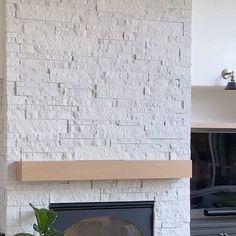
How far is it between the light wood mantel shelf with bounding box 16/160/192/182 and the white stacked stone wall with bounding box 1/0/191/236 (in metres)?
0.08

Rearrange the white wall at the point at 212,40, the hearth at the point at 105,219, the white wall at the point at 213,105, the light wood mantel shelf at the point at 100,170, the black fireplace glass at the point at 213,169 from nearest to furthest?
1. the light wood mantel shelf at the point at 100,170
2. the hearth at the point at 105,219
3. the white wall at the point at 212,40
4. the black fireplace glass at the point at 213,169
5. the white wall at the point at 213,105

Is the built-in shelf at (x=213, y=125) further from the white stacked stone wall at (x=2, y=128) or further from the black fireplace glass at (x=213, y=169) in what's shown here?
the white stacked stone wall at (x=2, y=128)

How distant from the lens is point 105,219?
3.59 metres

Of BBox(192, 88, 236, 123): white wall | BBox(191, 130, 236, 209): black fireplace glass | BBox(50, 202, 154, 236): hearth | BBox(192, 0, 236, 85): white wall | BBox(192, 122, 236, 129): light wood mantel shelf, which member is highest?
BBox(192, 0, 236, 85): white wall

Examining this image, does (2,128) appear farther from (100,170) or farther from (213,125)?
(213,125)

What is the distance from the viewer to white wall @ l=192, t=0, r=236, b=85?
3.92m

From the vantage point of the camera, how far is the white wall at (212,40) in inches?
154

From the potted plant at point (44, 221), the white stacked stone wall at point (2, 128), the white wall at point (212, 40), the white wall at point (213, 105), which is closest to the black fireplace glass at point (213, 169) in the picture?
the white wall at point (213, 105)

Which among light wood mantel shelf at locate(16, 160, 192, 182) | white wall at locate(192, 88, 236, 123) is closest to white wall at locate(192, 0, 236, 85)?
white wall at locate(192, 88, 236, 123)

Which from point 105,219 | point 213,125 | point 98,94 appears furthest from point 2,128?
point 213,125

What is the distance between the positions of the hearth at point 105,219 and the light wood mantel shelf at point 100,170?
0.67 feet

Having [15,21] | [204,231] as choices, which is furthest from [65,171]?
[204,231]

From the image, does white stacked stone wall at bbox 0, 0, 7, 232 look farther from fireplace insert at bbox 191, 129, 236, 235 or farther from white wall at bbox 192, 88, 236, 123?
white wall at bbox 192, 88, 236, 123

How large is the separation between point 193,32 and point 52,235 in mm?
1744
